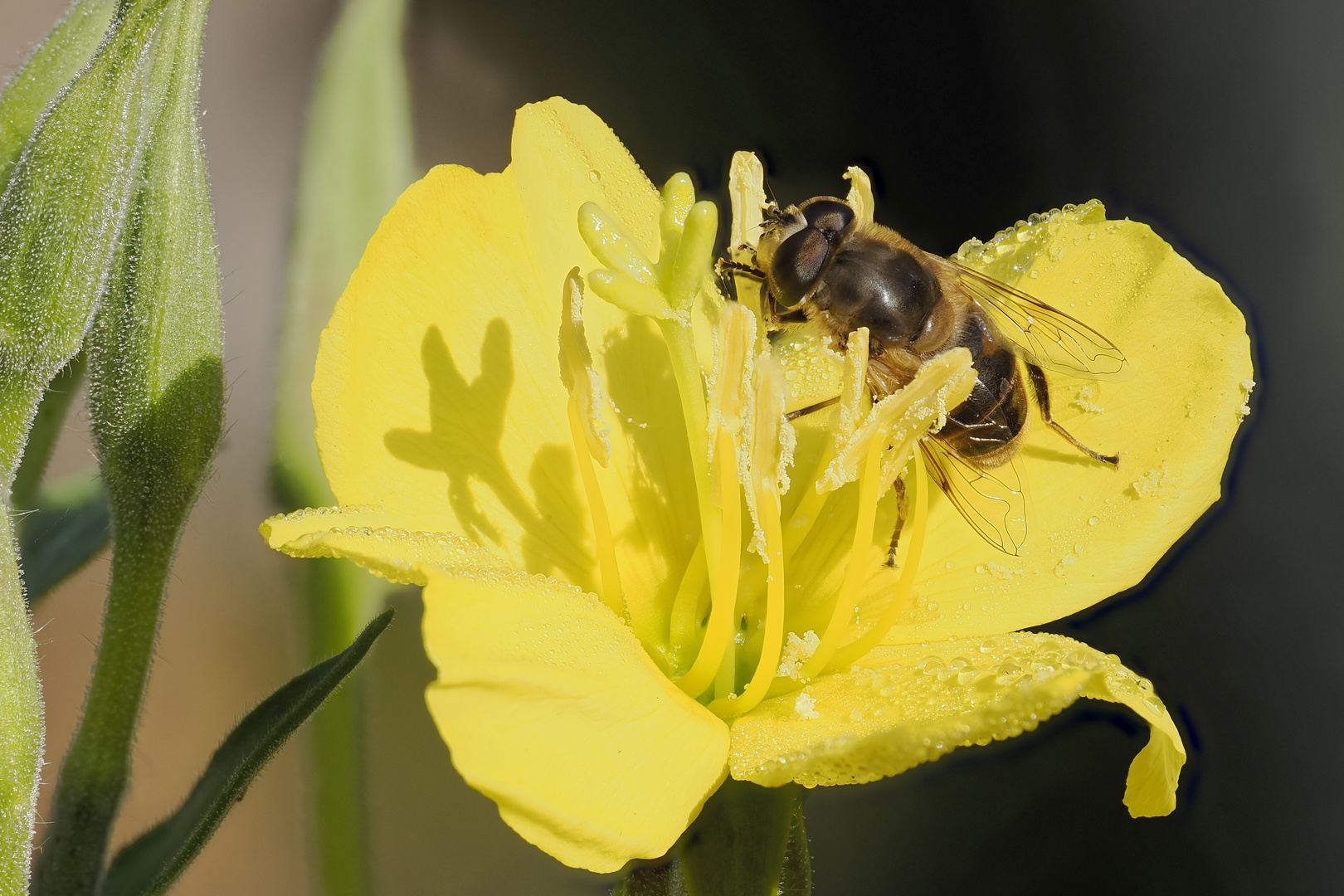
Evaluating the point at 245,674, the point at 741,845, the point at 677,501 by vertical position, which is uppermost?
the point at 677,501

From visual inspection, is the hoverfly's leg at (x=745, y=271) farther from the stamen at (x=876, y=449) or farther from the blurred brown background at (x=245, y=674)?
the blurred brown background at (x=245, y=674)

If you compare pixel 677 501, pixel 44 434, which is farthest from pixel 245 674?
pixel 677 501

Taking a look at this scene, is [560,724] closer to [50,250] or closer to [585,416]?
[585,416]

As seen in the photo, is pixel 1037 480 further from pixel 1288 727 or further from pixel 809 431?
pixel 1288 727

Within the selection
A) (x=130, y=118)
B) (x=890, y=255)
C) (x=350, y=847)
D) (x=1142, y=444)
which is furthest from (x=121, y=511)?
(x=1142, y=444)

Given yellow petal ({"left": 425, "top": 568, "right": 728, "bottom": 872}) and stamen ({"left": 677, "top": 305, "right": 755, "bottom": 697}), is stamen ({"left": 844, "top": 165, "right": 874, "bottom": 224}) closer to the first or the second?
stamen ({"left": 677, "top": 305, "right": 755, "bottom": 697})

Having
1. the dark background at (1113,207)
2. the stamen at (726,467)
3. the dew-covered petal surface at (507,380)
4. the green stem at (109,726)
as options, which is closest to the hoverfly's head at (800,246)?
the dew-covered petal surface at (507,380)

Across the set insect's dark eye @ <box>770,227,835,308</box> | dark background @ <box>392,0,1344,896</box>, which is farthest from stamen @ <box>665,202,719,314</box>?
dark background @ <box>392,0,1344,896</box>
